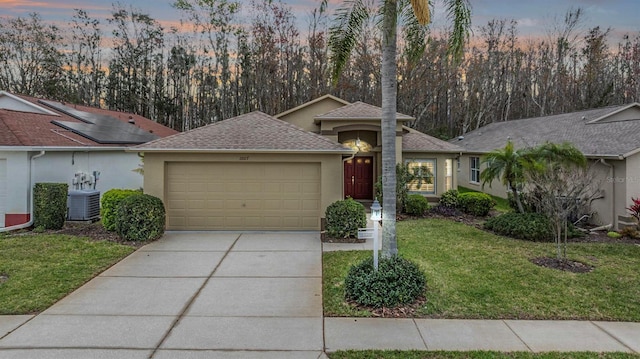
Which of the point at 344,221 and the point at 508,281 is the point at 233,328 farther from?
the point at 344,221

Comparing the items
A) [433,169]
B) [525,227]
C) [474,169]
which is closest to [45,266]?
[525,227]

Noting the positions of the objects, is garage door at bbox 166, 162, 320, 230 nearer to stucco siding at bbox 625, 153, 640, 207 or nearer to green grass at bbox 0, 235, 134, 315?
green grass at bbox 0, 235, 134, 315

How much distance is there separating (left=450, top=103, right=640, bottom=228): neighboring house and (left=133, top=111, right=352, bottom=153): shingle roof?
8286mm

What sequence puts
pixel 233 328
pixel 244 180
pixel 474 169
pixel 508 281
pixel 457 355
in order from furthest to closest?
1. pixel 474 169
2. pixel 244 180
3. pixel 508 281
4. pixel 233 328
5. pixel 457 355

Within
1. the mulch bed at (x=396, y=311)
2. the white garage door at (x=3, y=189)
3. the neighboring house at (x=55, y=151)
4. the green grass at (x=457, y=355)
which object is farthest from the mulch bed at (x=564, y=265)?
the white garage door at (x=3, y=189)

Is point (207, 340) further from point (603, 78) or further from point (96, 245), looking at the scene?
point (603, 78)

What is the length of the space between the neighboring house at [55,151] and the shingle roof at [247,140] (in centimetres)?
346

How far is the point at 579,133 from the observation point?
→ 50.1 feet

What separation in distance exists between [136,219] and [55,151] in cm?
485

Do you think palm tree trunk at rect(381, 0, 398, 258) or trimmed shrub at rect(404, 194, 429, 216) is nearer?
palm tree trunk at rect(381, 0, 398, 258)

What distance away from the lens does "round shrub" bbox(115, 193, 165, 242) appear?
9672mm

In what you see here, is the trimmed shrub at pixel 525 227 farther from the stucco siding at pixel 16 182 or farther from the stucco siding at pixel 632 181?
the stucco siding at pixel 16 182

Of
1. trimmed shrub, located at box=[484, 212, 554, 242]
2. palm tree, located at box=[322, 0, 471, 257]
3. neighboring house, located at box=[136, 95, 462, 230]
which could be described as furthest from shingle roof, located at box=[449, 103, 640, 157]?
neighboring house, located at box=[136, 95, 462, 230]

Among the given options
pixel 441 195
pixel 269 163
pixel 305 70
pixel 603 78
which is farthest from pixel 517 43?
pixel 269 163
